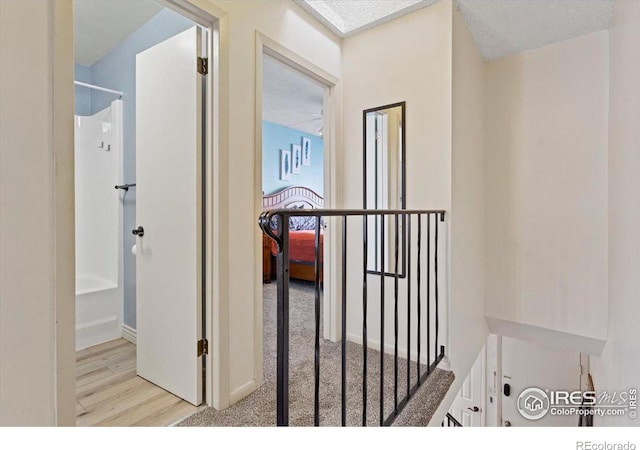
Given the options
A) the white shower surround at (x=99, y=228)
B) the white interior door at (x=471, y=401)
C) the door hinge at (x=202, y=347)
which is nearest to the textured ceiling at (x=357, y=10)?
the white shower surround at (x=99, y=228)

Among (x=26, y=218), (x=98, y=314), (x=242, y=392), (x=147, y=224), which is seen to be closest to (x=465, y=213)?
(x=242, y=392)

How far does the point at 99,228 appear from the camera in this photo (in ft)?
9.31

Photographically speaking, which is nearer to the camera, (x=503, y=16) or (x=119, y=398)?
(x=119, y=398)

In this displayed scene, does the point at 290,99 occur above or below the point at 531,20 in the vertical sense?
above

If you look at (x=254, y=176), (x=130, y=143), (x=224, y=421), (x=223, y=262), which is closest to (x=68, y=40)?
(x=254, y=176)

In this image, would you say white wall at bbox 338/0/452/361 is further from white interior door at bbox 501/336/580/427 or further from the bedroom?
white interior door at bbox 501/336/580/427

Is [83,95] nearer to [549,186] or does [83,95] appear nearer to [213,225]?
[213,225]

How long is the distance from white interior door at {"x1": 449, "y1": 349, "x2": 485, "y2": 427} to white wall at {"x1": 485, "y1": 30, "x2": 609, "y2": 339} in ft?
4.30

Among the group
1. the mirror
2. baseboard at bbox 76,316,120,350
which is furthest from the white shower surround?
the mirror

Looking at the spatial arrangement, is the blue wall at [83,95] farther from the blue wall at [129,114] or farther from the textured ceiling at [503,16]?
A: the textured ceiling at [503,16]

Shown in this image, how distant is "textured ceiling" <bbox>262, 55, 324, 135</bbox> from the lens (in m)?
3.39

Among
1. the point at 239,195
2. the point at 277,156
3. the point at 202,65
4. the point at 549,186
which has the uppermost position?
the point at 277,156

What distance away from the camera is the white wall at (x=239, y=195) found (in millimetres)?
1638

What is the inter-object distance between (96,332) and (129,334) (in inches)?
9.1
